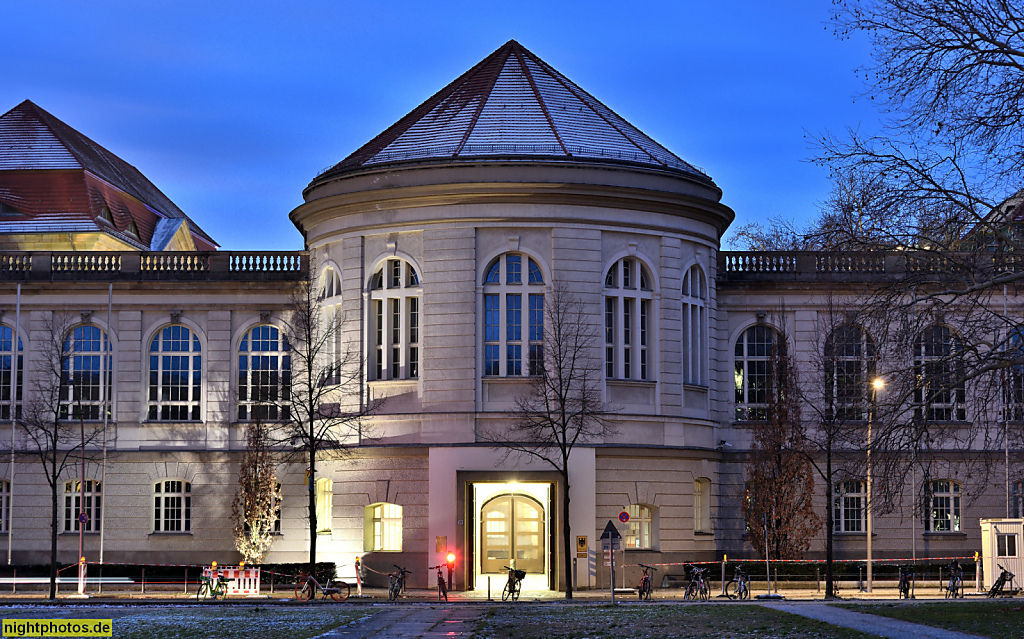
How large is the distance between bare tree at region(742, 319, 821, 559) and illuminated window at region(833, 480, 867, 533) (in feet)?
5.27

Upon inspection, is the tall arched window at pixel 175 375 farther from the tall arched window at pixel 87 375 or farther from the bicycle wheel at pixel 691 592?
the bicycle wheel at pixel 691 592

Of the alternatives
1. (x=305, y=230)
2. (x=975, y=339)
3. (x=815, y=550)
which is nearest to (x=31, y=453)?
(x=305, y=230)

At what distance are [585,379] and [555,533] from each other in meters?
4.62

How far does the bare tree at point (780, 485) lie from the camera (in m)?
45.4

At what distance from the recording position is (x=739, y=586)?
1554 inches

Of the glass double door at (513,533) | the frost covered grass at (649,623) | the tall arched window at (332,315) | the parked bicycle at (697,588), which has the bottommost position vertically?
the parked bicycle at (697,588)

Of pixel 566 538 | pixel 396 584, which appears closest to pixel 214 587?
pixel 396 584

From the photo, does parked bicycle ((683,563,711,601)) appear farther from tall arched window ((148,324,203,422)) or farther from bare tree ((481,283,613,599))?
tall arched window ((148,324,203,422))

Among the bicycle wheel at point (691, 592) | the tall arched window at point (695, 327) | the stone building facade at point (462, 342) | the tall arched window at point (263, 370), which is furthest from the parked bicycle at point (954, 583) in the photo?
the tall arched window at point (263, 370)

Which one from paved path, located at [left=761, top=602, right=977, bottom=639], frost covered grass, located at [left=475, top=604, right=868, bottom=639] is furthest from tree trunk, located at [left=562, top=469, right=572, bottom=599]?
paved path, located at [left=761, top=602, right=977, bottom=639]

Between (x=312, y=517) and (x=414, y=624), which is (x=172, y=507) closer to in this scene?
(x=312, y=517)

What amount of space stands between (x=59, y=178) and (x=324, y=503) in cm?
2614

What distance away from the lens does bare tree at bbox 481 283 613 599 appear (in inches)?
1609

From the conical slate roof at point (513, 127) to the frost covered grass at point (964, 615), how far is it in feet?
55.7
